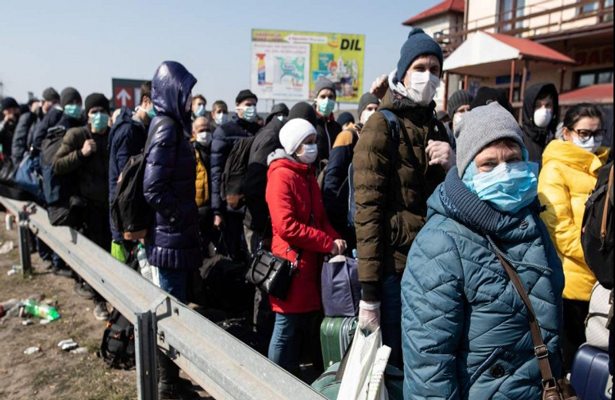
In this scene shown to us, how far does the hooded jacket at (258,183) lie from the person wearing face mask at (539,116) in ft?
7.58

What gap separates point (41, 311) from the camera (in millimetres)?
5227

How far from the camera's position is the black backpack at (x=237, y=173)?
15.6 ft

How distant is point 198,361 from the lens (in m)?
2.51

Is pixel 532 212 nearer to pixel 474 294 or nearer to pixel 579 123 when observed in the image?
pixel 474 294

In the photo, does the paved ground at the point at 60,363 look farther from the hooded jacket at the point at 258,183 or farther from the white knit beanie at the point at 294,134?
the white knit beanie at the point at 294,134

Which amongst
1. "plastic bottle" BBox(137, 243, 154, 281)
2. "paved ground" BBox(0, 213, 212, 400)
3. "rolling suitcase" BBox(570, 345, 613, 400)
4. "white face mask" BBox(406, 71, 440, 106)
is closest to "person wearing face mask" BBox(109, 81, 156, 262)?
"plastic bottle" BBox(137, 243, 154, 281)

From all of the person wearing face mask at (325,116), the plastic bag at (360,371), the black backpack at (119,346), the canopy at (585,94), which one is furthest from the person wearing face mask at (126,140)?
the canopy at (585,94)

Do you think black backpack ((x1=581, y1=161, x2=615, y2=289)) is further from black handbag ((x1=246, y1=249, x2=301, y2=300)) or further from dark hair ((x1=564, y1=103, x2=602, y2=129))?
black handbag ((x1=246, y1=249, x2=301, y2=300))

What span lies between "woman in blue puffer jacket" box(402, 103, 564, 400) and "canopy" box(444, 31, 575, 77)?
52.1 feet

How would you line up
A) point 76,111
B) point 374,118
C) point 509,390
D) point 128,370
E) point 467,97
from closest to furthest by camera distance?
point 509,390 → point 374,118 → point 128,370 → point 467,97 → point 76,111

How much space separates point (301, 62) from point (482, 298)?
89.0 feet

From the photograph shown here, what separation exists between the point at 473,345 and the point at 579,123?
8.28ft

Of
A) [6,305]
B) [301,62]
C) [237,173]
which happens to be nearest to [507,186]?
[237,173]

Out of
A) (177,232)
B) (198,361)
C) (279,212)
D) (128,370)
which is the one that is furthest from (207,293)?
(198,361)
